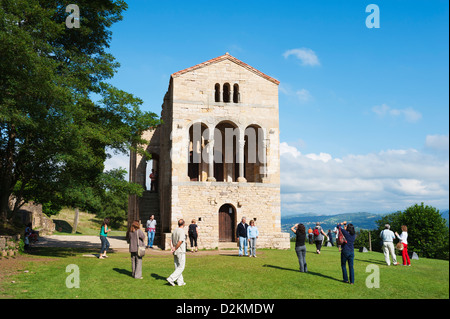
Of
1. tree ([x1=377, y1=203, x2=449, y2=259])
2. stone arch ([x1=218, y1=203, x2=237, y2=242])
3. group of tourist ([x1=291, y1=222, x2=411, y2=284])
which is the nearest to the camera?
group of tourist ([x1=291, y1=222, x2=411, y2=284])

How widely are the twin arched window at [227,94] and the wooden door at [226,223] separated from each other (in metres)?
7.44

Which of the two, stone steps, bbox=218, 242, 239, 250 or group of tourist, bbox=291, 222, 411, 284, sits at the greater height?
group of tourist, bbox=291, 222, 411, 284

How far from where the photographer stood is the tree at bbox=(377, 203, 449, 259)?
3509 centimetres

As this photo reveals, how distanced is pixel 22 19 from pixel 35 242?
51.5 ft

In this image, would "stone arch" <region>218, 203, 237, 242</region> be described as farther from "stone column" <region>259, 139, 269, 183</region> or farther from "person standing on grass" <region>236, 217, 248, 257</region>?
"person standing on grass" <region>236, 217, 248, 257</region>

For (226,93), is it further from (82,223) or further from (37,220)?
(82,223)

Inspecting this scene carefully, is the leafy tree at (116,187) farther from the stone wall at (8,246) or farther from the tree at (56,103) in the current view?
the stone wall at (8,246)

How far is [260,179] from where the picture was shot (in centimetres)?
→ 2605

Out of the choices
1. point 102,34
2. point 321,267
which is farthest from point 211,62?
point 321,267

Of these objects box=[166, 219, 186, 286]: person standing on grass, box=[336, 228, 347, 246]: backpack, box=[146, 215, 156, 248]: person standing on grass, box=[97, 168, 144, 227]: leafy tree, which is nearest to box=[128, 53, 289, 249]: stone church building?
box=[146, 215, 156, 248]: person standing on grass

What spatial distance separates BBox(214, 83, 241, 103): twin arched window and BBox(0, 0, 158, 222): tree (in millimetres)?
6597

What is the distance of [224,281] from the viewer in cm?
1154

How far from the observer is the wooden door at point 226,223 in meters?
24.2
